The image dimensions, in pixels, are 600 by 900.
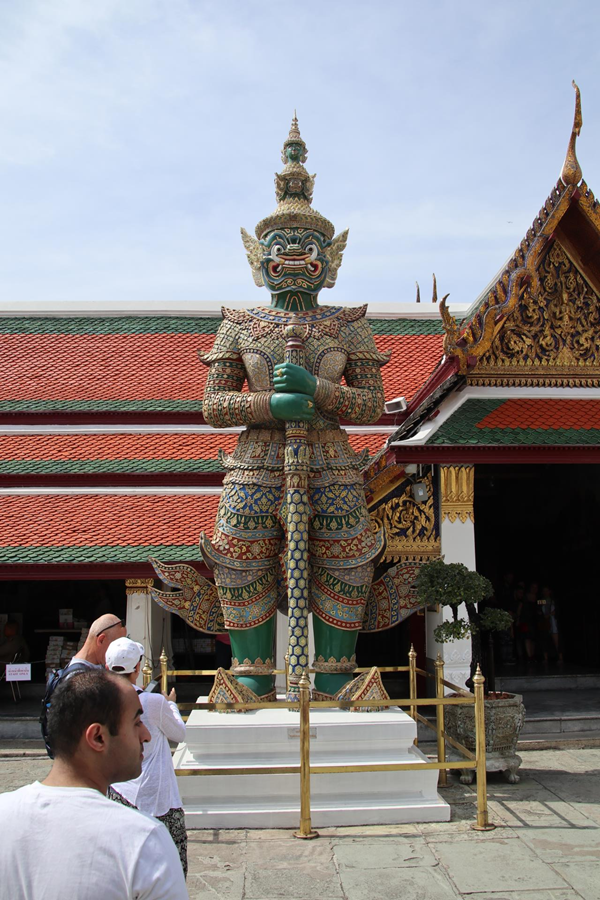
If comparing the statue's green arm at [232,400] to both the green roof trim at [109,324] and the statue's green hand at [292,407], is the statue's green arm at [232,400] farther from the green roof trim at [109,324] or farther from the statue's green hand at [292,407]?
the green roof trim at [109,324]

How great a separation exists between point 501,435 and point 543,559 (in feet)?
19.3

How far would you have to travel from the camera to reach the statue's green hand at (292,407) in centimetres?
576

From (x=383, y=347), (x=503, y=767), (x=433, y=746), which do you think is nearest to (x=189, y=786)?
(x=503, y=767)

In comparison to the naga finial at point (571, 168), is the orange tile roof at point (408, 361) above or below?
below

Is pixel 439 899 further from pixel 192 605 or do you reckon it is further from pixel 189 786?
pixel 192 605

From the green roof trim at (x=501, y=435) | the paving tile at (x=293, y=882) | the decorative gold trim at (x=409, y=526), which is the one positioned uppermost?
the green roof trim at (x=501, y=435)

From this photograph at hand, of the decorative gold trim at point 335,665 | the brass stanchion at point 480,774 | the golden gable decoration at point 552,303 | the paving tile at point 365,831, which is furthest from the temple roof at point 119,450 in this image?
the paving tile at point 365,831

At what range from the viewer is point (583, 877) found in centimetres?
406

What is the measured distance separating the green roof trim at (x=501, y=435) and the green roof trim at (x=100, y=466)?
2842mm

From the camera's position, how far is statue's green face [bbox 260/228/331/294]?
6.21 meters

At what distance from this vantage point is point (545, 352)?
26.1 ft

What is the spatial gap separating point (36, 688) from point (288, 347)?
6729 millimetres

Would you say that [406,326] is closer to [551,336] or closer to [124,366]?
[551,336]

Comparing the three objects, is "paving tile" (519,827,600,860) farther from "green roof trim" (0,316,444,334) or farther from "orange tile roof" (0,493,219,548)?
"green roof trim" (0,316,444,334)
